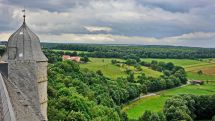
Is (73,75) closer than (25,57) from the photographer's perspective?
No

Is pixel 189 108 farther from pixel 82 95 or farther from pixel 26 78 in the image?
pixel 26 78

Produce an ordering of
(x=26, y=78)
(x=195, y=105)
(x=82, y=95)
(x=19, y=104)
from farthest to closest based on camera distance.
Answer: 1. (x=195, y=105)
2. (x=82, y=95)
3. (x=26, y=78)
4. (x=19, y=104)

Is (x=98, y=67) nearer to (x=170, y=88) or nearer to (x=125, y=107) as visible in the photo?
(x=170, y=88)

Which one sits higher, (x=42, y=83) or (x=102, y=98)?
(x=42, y=83)

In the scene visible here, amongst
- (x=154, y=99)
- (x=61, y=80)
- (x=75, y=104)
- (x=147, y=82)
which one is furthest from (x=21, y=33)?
(x=147, y=82)

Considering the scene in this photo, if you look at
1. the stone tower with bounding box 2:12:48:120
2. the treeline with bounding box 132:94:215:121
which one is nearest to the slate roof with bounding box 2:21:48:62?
the stone tower with bounding box 2:12:48:120

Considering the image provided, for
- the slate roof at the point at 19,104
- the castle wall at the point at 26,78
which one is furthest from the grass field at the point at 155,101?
the slate roof at the point at 19,104

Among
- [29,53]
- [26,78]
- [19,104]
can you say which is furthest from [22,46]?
[19,104]
